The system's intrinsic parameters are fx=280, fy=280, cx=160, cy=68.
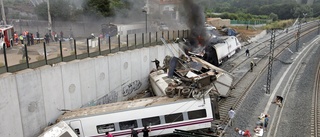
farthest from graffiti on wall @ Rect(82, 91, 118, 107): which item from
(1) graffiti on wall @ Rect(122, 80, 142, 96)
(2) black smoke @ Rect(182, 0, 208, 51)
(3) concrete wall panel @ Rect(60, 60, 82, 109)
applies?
(2) black smoke @ Rect(182, 0, 208, 51)

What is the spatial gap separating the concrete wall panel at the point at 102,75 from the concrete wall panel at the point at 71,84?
7.07 ft

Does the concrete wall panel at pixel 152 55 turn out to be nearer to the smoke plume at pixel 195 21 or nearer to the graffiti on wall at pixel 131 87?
the graffiti on wall at pixel 131 87

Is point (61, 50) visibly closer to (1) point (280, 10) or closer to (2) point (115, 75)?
(2) point (115, 75)

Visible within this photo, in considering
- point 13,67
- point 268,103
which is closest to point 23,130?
point 13,67

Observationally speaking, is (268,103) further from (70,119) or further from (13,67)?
(13,67)

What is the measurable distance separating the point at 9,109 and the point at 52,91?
10.1 feet

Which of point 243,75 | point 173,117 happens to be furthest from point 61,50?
point 243,75

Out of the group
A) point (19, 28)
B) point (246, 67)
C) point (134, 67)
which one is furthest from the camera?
point (19, 28)

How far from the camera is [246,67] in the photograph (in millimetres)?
34219

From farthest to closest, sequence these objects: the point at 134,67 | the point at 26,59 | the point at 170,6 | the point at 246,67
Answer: the point at 170,6
the point at 246,67
the point at 134,67
the point at 26,59

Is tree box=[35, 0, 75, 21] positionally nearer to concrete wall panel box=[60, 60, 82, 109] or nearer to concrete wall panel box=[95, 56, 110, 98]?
concrete wall panel box=[95, 56, 110, 98]

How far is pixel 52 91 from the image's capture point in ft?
53.8

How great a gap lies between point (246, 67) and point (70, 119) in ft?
80.3

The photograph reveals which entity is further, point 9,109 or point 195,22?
point 195,22
